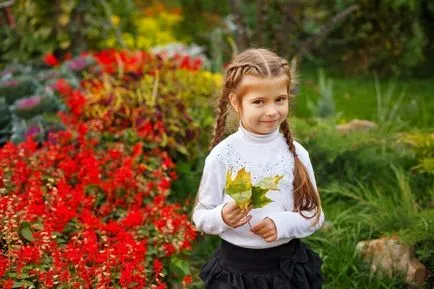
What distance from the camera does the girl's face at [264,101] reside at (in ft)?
9.07

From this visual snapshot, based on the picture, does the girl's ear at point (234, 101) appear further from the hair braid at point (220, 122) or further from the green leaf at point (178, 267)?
the green leaf at point (178, 267)

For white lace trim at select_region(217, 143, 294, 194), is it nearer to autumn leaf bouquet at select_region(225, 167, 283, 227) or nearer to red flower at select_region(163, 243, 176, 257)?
autumn leaf bouquet at select_region(225, 167, 283, 227)

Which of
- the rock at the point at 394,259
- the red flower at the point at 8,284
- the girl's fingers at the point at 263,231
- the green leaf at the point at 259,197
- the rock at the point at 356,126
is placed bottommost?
the rock at the point at 394,259

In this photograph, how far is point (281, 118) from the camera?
281 centimetres

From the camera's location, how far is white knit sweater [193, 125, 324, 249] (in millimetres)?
2877

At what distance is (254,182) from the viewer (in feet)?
9.41

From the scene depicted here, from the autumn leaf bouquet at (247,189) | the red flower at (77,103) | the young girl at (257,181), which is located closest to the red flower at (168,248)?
the young girl at (257,181)

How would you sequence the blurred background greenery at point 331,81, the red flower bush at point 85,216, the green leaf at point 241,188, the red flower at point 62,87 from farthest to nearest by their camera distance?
the red flower at point 62,87
the blurred background greenery at point 331,81
the red flower bush at point 85,216
the green leaf at point 241,188

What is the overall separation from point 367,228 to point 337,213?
8.8 inches

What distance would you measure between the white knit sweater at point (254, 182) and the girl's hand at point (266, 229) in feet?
0.11

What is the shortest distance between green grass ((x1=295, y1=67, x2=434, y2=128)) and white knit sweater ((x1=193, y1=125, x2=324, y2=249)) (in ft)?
12.3

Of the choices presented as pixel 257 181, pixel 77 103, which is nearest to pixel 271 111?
pixel 257 181

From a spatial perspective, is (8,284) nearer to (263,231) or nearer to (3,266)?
(3,266)

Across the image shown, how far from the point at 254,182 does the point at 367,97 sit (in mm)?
5841
